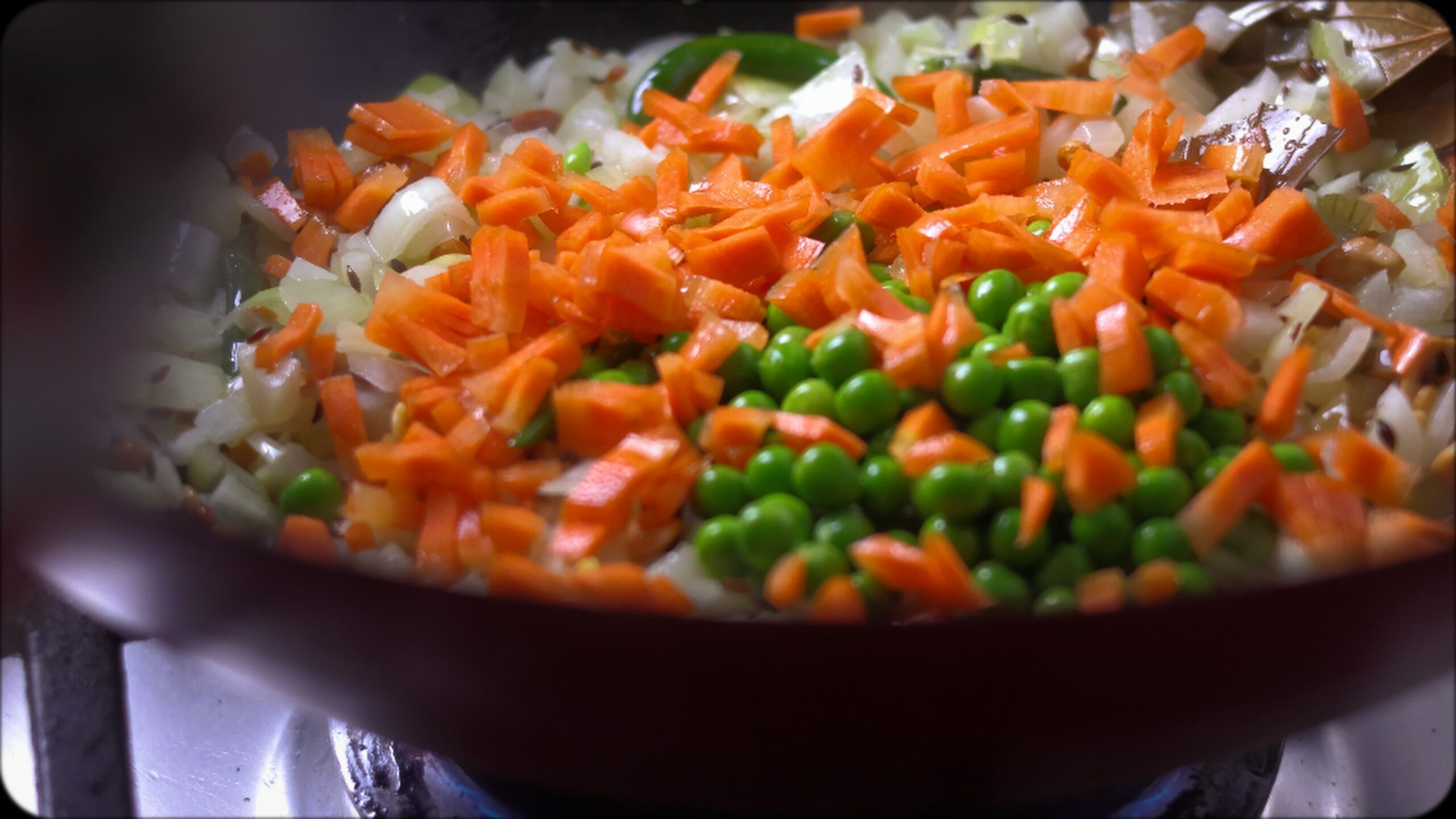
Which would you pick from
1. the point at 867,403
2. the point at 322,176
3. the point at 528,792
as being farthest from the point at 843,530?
the point at 322,176

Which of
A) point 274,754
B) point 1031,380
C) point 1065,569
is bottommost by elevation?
point 274,754

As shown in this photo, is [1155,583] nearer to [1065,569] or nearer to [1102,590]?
[1102,590]

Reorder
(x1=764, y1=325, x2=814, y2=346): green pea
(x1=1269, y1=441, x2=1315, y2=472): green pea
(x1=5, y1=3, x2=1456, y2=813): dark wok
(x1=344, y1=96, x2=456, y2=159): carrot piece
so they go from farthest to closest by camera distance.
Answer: (x1=344, y1=96, x2=456, y2=159): carrot piece → (x1=764, y1=325, x2=814, y2=346): green pea → (x1=1269, y1=441, x2=1315, y2=472): green pea → (x1=5, y1=3, x2=1456, y2=813): dark wok

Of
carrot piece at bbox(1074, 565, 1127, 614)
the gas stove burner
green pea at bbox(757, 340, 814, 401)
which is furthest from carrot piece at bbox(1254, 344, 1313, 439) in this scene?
green pea at bbox(757, 340, 814, 401)

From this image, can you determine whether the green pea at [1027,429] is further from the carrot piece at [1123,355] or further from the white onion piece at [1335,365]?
the white onion piece at [1335,365]

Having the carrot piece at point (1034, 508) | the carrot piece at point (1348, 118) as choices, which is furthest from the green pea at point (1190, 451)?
the carrot piece at point (1348, 118)

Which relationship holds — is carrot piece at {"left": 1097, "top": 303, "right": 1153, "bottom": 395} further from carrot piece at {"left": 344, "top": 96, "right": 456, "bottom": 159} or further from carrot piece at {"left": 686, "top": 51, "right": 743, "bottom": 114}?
carrot piece at {"left": 344, "top": 96, "right": 456, "bottom": 159}

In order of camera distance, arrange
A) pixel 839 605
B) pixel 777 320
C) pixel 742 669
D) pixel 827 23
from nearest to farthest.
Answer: pixel 742 669 < pixel 839 605 < pixel 777 320 < pixel 827 23
